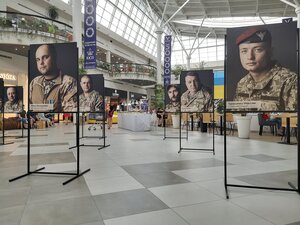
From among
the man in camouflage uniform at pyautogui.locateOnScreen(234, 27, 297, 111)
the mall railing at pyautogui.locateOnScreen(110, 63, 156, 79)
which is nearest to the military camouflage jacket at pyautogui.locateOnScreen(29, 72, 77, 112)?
the man in camouflage uniform at pyautogui.locateOnScreen(234, 27, 297, 111)

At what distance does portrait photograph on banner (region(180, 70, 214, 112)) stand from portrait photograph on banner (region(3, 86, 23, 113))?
6.57m

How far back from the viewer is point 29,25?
51.5 ft

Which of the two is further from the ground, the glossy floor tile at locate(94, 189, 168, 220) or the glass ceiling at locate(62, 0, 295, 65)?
the glass ceiling at locate(62, 0, 295, 65)

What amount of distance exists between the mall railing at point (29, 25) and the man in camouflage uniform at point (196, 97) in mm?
12652

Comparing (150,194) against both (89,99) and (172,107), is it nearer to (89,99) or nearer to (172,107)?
(89,99)

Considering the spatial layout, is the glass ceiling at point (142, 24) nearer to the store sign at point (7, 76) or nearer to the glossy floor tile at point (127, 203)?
the store sign at point (7, 76)

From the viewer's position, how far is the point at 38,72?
4.04 meters

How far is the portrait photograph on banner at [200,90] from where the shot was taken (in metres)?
6.16

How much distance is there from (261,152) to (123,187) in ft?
13.3

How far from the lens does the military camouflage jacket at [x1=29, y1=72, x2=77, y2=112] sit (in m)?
4.01

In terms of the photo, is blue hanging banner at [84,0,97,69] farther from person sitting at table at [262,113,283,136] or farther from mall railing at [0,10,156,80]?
person sitting at table at [262,113,283,136]

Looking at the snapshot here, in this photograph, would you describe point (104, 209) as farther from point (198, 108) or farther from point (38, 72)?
point (198, 108)

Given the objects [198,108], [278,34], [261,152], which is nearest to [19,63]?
[198,108]

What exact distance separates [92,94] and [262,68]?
5.03 metres
